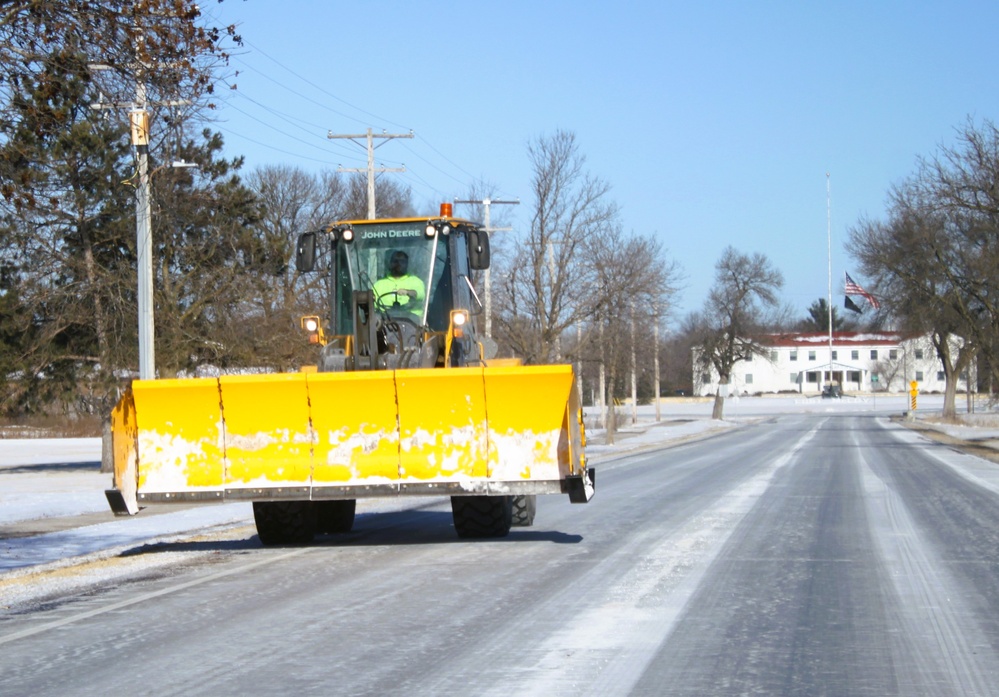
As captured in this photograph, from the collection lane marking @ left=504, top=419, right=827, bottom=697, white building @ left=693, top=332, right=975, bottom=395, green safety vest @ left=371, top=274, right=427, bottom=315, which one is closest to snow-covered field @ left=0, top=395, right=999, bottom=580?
green safety vest @ left=371, top=274, right=427, bottom=315

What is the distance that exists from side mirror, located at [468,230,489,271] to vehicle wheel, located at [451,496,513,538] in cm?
252

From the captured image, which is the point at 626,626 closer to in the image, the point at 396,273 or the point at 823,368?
the point at 396,273

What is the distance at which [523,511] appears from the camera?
13250 mm

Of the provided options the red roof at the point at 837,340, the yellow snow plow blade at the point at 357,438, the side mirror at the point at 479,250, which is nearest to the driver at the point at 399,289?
the side mirror at the point at 479,250

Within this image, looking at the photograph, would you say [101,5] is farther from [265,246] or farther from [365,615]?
[265,246]

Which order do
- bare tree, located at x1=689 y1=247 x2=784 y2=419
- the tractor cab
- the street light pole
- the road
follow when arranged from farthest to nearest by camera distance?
1. bare tree, located at x1=689 y1=247 x2=784 y2=419
2. the street light pole
3. the tractor cab
4. the road

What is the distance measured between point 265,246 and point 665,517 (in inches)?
703

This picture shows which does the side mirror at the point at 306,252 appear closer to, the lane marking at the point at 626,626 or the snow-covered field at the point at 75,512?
the snow-covered field at the point at 75,512

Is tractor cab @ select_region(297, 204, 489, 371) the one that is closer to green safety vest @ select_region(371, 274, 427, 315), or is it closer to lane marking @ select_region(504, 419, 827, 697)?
green safety vest @ select_region(371, 274, 427, 315)

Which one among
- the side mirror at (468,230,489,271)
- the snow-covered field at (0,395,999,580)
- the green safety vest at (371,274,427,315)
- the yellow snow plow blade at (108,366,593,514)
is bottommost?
the snow-covered field at (0,395,999,580)

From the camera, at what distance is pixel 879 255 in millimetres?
42969

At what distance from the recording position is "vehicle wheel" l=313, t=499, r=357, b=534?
535 inches

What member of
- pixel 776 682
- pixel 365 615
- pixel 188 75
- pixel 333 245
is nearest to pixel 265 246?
pixel 333 245

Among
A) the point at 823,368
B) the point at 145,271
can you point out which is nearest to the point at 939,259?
the point at 145,271
